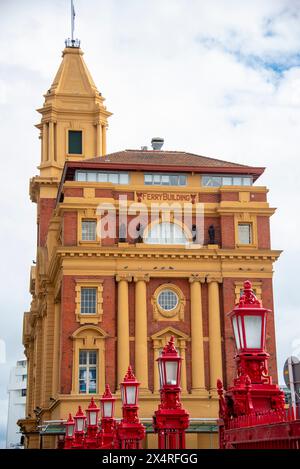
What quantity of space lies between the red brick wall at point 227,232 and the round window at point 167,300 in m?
4.94

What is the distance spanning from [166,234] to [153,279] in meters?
3.44

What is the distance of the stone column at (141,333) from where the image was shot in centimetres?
5669

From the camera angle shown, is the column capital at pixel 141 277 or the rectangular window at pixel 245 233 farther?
the rectangular window at pixel 245 233

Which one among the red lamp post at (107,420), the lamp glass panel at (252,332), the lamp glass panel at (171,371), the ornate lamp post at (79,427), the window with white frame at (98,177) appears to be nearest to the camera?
the lamp glass panel at (252,332)

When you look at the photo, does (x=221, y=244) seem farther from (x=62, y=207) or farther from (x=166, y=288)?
(x=62, y=207)

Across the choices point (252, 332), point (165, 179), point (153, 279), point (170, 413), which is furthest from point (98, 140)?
point (252, 332)

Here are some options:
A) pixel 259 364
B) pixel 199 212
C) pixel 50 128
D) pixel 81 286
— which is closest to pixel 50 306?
pixel 81 286

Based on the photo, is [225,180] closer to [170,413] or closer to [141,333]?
[141,333]

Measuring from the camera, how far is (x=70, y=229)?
59.7m

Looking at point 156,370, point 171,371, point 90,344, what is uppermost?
point 90,344

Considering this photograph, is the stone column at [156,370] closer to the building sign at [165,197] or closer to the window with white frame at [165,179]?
the building sign at [165,197]

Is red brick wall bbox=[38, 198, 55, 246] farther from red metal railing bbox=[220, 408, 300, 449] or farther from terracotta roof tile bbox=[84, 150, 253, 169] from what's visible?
red metal railing bbox=[220, 408, 300, 449]

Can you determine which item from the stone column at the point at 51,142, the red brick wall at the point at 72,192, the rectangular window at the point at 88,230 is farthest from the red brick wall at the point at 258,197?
the stone column at the point at 51,142

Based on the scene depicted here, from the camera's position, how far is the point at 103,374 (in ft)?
185
